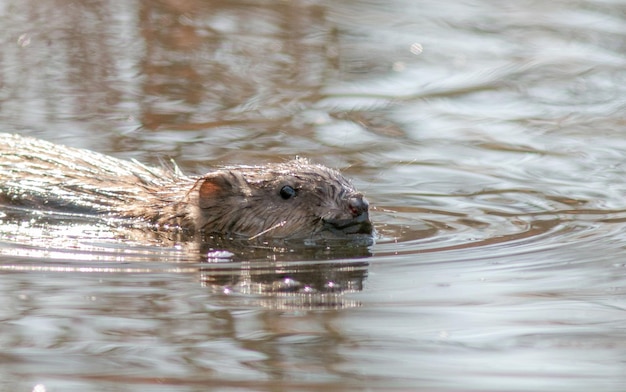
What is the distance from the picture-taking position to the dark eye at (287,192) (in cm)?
725

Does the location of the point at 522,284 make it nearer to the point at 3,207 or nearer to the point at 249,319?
the point at 249,319

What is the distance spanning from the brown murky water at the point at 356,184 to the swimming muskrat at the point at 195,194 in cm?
20

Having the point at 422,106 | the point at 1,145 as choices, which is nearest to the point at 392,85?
the point at 422,106

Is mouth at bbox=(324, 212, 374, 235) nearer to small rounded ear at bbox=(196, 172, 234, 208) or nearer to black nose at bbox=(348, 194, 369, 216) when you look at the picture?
black nose at bbox=(348, 194, 369, 216)

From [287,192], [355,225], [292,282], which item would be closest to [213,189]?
[287,192]

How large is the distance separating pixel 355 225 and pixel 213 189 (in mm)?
900

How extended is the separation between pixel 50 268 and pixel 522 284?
2.17 metres

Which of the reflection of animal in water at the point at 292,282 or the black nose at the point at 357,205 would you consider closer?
the reflection of animal in water at the point at 292,282

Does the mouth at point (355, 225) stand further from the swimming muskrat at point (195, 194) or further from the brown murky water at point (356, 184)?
the brown murky water at point (356, 184)

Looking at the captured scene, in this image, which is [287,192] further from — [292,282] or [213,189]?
[292,282]

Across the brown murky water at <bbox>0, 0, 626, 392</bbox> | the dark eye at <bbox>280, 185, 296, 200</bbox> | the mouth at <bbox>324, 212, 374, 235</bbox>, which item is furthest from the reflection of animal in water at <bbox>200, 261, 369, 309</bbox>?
the dark eye at <bbox>280, 185, 296, 200</bbox>

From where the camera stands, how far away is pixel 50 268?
620cm

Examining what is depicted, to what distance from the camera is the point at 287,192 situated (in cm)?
726

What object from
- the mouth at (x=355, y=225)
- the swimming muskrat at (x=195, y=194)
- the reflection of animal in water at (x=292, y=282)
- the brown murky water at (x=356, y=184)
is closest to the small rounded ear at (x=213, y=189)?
the swimming muskrat at (x=195, y=194)
